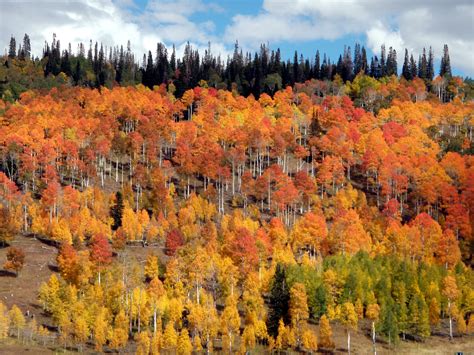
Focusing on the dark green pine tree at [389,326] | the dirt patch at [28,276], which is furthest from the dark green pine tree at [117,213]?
the dark green pine tree at [389,326]

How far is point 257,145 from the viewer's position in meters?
159

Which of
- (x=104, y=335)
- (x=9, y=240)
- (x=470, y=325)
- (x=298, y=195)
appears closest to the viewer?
(x=104, y=335)

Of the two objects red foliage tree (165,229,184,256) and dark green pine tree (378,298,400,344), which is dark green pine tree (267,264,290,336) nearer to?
dark green pine tree (378,298,400,344)

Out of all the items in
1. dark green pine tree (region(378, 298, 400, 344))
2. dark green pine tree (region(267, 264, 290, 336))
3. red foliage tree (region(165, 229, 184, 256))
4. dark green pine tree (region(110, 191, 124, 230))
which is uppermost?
dark green pine tree (region(110, 191, 124, 230))

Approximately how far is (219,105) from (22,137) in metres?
72.9

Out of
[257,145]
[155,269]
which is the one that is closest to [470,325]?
[155,269]

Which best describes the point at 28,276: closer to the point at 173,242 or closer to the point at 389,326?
the point at 173,242

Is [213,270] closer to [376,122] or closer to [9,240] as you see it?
[9,240]

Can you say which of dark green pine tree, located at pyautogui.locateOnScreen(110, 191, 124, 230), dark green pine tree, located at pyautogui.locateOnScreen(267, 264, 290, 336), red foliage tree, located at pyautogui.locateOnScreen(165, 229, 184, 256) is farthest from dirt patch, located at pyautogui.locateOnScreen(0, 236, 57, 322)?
dark green pine tree, located at pyautogui.locateOnScreen(267, 264, 290, 336)

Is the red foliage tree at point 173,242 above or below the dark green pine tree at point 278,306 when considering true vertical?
above

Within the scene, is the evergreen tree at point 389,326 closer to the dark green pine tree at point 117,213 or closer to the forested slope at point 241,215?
the forested slope at point 241,215

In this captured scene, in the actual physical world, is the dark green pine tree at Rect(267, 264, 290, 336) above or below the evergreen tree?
above

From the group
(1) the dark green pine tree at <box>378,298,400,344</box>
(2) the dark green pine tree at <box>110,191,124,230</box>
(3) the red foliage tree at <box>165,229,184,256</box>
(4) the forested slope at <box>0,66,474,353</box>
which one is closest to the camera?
(4) the forested slope at <box>0,66,474,353</box>

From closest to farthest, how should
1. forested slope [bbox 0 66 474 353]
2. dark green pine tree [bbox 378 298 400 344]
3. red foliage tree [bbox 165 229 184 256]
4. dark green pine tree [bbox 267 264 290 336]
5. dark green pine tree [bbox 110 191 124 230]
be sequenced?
dark green pine tree [bbox 267 264 290 336] → forested slope [bbox 0 66 474 353] → dark green pine tree [bbox 378 298 400 344] → red foliage tree [bbox 165 229 184 256] → dark green pine tree [bbox 110 191 124 230]
